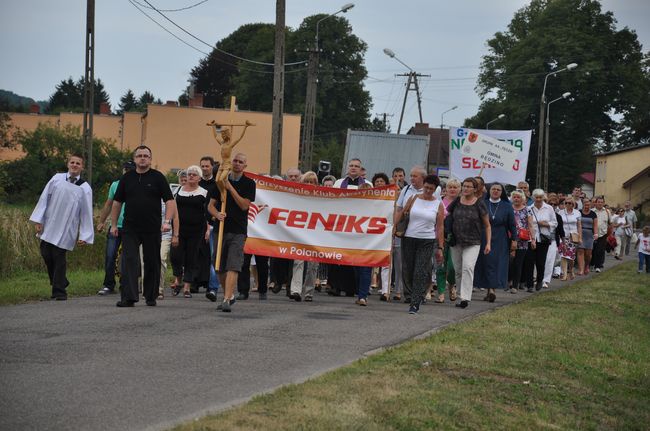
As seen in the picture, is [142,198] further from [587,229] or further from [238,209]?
[587,229]

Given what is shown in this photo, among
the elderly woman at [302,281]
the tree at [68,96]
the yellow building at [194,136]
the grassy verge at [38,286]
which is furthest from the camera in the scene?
the tree at [68,96]

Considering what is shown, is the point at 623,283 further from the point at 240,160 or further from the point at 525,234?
the point at 240,160

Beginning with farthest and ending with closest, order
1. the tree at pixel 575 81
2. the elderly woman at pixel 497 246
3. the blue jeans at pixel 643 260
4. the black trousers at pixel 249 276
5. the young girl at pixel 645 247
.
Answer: the tree at pixel 575 81 < the blue jeans at pixel 643 260 < the young girl at pixel 645 247 < the elderly woman at pixel 497 246 < the black trousers at pixel 249 276

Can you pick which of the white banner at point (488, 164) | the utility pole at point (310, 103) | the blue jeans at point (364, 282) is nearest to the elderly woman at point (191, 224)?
the blue jeans at point (364, 282)

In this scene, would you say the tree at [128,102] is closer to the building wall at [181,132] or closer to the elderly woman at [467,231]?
the building wall at [181,132]

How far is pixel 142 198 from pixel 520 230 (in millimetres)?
9280

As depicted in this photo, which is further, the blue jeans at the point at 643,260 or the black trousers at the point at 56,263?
the blue jeans at the point at 643,260

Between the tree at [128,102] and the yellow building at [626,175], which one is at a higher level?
the tree at [128,102]

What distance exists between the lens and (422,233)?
52.3ft

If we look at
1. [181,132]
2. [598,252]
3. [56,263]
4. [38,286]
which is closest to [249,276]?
[56,263]

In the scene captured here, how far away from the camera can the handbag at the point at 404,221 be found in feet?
53.6

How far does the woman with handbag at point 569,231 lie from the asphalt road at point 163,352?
11.2 meters

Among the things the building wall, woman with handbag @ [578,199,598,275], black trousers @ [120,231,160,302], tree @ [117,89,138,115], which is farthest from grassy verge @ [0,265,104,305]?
tree @ [117,89,138,115]

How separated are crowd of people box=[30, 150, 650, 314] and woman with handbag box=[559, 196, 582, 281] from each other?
522cm
